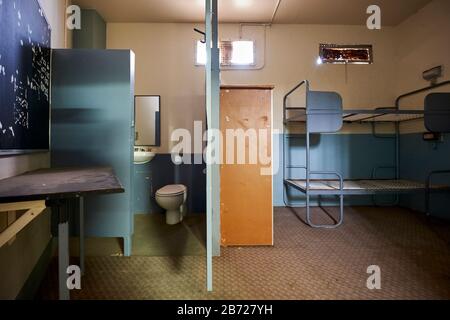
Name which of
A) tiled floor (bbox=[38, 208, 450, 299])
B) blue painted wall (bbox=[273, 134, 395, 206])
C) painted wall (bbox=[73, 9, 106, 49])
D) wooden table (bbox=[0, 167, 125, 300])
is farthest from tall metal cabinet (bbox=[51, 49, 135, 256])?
blue painted wall (bbox=[273, 134, 395, 206])

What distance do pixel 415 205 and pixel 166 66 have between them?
157 inches

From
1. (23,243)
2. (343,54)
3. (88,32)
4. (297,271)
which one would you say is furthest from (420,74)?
(23,243)

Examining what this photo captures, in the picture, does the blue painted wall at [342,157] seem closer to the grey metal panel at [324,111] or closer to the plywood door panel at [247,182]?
the grey metal panel at [324,111]

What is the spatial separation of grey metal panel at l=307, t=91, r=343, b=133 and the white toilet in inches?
65.0

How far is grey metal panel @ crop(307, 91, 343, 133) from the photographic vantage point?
2727 millimetres

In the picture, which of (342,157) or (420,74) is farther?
(342,157)

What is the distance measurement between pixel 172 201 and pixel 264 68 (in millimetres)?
2313

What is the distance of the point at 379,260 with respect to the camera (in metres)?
1.97

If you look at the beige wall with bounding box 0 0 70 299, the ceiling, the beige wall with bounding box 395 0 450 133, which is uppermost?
the ceiling

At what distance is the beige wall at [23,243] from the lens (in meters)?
1.24

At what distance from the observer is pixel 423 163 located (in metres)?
3.22

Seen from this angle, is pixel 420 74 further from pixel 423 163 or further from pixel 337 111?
pixel 337 111

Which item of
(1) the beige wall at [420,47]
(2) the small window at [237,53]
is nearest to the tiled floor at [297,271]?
(1) the beige wall at [420,47]

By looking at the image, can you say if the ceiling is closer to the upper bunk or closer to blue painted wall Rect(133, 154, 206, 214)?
the upper bunk
